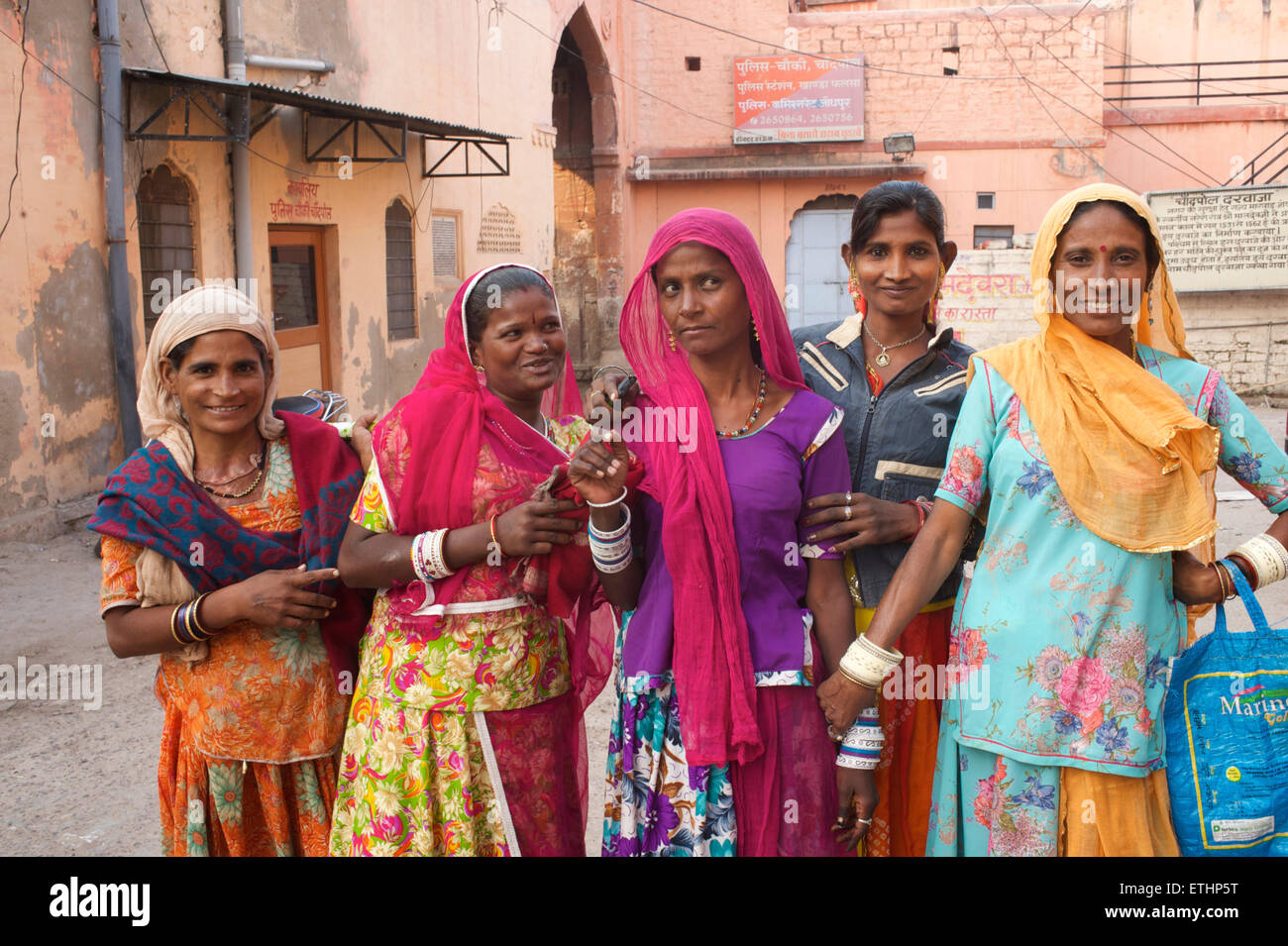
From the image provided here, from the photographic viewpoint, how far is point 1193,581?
2043 mm

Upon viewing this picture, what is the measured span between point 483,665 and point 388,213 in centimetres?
1035

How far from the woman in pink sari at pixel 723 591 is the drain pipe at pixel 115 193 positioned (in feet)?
20.9

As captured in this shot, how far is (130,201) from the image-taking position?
763 cm

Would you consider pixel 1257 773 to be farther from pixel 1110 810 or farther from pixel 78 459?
pixel 78 459

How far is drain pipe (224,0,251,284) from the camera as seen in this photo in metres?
8.52

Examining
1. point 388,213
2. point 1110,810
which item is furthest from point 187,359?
point 388,213

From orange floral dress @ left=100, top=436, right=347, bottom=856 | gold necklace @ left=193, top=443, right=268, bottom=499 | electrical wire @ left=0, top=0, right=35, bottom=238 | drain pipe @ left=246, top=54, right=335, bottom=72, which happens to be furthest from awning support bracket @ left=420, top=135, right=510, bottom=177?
orange floral dress @ left=100, top=436, right=347, bottom=856

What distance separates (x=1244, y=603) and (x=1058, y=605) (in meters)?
0.34

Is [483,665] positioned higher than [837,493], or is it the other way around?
[837,493]

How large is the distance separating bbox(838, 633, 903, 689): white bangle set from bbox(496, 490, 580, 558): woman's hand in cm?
61

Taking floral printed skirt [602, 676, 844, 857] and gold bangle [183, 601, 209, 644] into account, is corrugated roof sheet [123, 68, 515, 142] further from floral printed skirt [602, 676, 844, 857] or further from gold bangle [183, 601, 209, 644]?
floral printed skirt [602, 676, 844, 857]

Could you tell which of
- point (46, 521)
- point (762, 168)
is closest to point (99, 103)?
point (46, 521)

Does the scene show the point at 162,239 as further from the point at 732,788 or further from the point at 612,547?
the point at 732,788

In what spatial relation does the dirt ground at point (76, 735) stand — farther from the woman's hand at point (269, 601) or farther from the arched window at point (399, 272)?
the arched window at point (399, 272)
